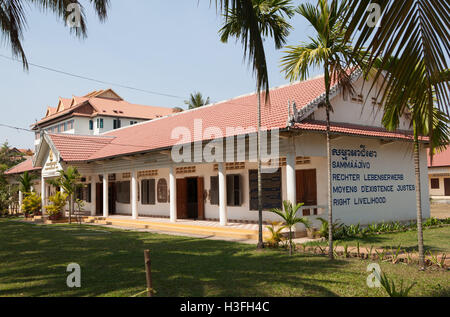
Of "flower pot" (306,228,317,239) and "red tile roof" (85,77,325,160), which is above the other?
"red tile roof" (85,77,325,160)

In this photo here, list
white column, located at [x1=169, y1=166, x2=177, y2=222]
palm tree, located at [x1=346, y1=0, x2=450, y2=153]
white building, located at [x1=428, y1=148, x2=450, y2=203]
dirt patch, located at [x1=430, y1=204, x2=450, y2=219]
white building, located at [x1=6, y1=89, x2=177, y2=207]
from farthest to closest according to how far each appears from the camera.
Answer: white building, located at [x1=6, y1=89, x2=177, y2=207] < white building, located at [x1=428, y1=148, x2=450, y2=203] < dirt patch, located at [x1=430, y1=204, x2=450, y2=219] < white column, located at [x1=169, y1=166, x2=177, y2=222] < palm tree, located at [x1=346, y1=0, x2=450, y2=153]

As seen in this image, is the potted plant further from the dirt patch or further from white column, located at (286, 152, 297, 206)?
the dirt patch

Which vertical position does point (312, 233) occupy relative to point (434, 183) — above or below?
below

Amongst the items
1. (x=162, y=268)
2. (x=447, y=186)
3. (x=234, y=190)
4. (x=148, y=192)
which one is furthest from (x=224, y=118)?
(x=447, y=186)

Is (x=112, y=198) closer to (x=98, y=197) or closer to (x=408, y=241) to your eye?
(x=98, y=197)

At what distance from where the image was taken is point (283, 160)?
13938 millimetres

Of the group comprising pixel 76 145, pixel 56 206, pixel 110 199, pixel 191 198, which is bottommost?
pixel 56 206

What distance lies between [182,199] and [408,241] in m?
10.1

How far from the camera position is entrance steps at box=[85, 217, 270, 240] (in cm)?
1226

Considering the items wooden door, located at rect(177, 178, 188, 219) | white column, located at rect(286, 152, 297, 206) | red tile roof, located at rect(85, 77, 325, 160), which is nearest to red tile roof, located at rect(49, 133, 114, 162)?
red tile roof, located at rect(85, 77, 325, 160)

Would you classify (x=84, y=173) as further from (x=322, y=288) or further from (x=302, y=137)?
(x=322, y=288)

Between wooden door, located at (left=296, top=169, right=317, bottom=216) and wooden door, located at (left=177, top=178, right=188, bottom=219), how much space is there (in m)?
6.15

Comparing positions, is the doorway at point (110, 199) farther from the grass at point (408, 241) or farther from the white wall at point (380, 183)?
the grass at point (408, 241)

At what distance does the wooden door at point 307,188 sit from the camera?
44.3 ft
